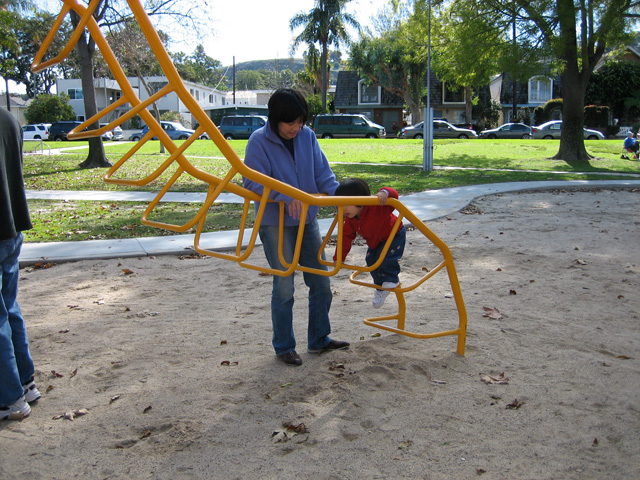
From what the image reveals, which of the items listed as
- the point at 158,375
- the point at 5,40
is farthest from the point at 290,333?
the point at 5,40

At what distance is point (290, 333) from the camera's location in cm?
375

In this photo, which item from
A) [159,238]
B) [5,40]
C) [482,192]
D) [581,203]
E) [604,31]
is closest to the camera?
[159,238]

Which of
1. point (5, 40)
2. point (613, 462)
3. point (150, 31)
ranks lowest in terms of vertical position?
point (613, 462)

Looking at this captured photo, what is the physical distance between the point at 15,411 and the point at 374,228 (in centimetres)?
227

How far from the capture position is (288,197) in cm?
336

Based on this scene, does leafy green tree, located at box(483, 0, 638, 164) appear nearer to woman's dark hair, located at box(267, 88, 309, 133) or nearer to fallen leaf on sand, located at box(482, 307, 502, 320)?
fallen leaf on sand, located at box(482, 307, 502, 320)

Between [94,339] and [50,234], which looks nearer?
[94,339]

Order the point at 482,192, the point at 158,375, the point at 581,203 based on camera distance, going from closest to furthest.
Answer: the point at 158,375 → the point at 581,203 → the point at 482,192

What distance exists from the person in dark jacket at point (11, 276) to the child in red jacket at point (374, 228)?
5.83 ft

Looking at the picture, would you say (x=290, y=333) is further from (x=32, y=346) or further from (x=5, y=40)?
(x=5, y=40)

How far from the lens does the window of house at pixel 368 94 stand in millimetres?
55125

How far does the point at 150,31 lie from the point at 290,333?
6.46 ft

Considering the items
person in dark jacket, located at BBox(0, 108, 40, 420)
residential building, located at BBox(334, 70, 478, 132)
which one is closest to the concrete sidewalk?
person in dark jacket, located at BBox(0, 108, 40, 420)

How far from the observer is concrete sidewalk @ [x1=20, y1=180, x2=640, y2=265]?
263 inches
